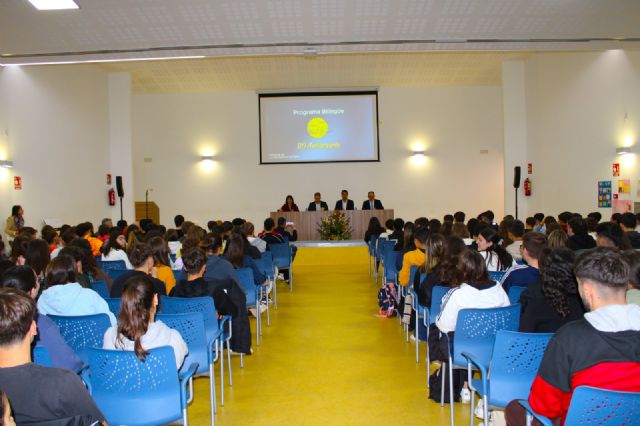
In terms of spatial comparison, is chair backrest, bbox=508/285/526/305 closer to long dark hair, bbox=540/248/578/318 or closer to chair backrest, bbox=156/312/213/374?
long dark hair, bbox=540/248/578/318

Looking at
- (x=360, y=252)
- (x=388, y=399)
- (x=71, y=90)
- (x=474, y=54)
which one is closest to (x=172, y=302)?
(x=388, y=399)

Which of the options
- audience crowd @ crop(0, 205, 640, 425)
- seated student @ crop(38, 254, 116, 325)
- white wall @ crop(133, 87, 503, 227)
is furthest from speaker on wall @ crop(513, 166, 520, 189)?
seated student @ crop(38, 254, 116, 325)

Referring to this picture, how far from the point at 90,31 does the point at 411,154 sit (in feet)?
33.0

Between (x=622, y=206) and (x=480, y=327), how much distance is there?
774cm

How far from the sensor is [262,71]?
13.5m

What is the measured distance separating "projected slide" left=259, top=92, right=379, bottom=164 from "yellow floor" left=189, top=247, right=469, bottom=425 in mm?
8177

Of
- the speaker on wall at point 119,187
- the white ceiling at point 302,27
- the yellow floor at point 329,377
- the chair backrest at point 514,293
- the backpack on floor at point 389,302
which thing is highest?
the white ceiling at point 302,27

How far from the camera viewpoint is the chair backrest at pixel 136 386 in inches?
102

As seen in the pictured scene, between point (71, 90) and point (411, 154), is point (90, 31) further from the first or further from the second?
point (411, 154)

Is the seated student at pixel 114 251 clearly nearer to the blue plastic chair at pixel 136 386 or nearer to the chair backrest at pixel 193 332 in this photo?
the chair backrest at pixel 193 332

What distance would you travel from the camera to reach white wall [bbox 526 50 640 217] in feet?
32.0

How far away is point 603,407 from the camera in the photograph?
191 centimetres

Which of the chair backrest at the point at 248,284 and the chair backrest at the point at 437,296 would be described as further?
the chair backrest at the point at 248,284

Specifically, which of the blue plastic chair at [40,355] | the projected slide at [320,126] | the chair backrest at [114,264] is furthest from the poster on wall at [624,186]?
the blue plastic chair at [40,355]
